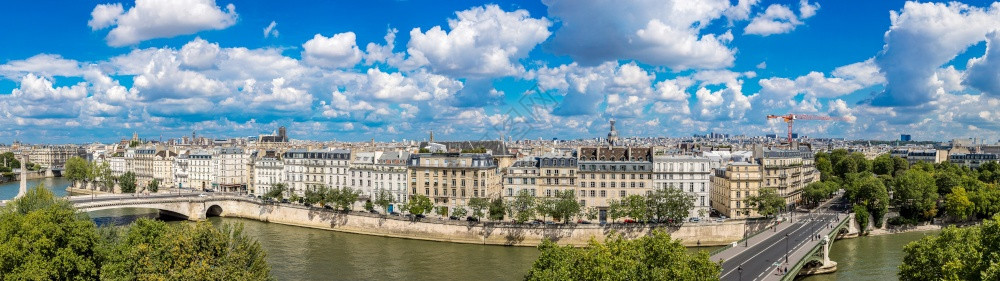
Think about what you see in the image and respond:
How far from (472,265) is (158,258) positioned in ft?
87.8

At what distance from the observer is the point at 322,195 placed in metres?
73.7

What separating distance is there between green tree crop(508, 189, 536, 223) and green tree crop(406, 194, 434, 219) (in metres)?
8.73

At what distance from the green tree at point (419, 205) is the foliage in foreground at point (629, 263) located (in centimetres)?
3659

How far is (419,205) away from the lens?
222 feet

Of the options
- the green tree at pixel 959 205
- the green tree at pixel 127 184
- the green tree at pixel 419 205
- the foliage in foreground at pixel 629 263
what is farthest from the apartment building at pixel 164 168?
the green tree at pixel 959 205

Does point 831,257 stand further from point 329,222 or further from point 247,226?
point 247,226

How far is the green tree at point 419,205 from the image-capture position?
Result: 6644 centimetres

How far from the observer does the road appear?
1661 inches

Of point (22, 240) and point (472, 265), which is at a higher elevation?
point (22, 240)

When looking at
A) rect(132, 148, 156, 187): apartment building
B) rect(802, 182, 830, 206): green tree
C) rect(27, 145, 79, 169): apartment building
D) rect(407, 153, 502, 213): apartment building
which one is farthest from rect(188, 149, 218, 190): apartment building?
rect(27, 145, 79, 169): apartment building

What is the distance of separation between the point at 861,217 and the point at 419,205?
4322 cm

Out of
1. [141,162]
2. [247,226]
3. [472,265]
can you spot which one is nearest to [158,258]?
[472,265]

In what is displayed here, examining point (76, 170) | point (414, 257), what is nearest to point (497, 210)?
point (414, 257)

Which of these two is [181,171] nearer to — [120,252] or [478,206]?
[478,206]
